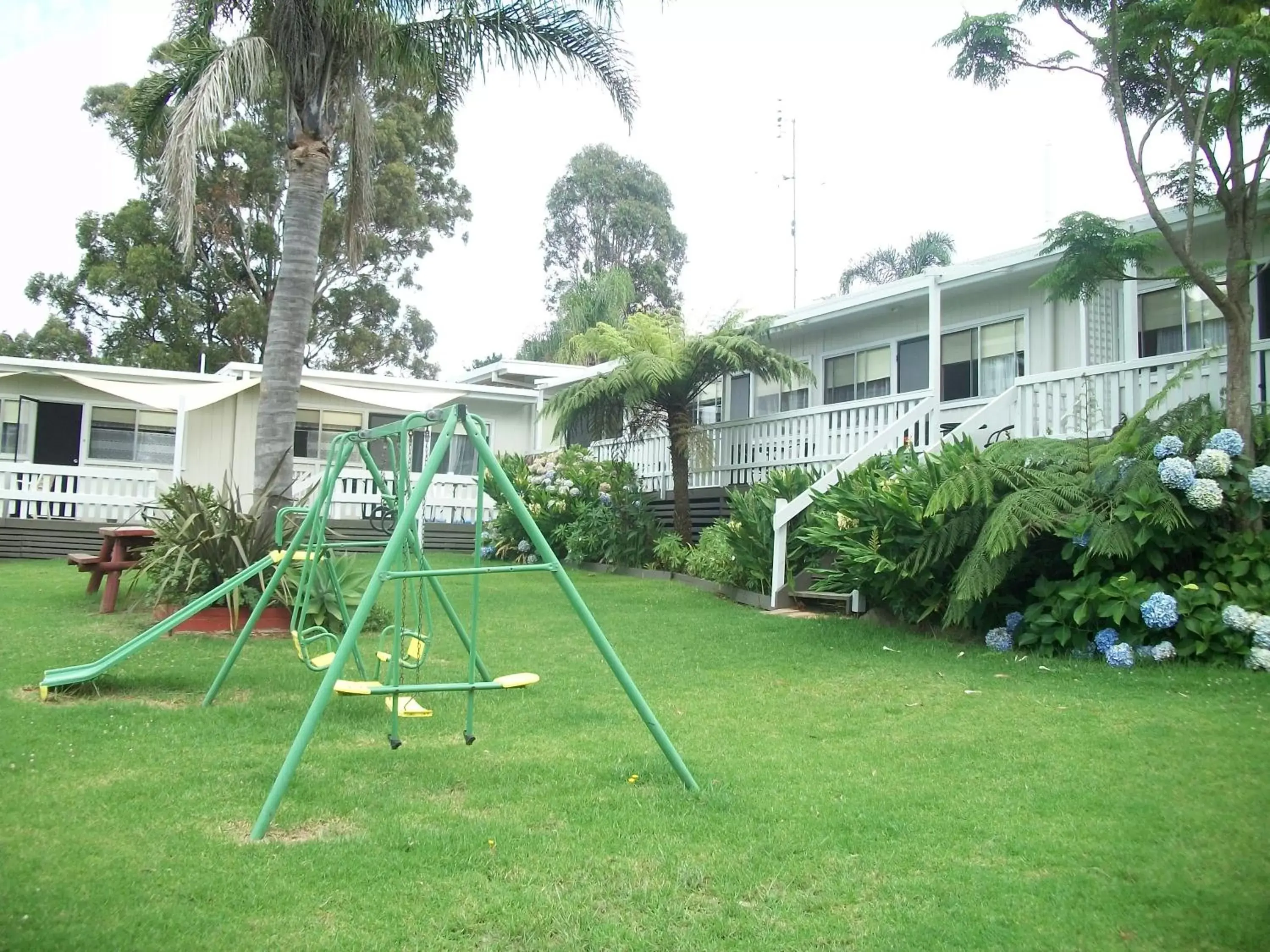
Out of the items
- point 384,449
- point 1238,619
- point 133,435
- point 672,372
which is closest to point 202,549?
point 672,372

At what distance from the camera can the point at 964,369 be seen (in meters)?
14.7

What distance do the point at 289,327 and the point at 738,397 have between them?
9.58 meters

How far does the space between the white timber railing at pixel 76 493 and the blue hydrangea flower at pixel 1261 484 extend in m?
15.6

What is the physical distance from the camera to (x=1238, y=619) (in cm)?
691

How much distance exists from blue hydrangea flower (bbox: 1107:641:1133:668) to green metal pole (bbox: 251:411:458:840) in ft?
16.5

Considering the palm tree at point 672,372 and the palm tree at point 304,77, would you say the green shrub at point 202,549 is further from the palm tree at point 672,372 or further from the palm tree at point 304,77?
the palm tree at point 672,372

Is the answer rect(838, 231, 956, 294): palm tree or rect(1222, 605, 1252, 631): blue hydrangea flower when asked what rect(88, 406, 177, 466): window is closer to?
rect(1222, 605, 1252, 631): blue hydrangea flower

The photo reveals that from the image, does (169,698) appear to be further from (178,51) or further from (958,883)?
(178,51)

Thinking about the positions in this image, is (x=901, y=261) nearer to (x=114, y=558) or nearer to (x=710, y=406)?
(x=710, y=406)

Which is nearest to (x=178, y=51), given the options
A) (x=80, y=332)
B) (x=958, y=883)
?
(x=958, y=883)

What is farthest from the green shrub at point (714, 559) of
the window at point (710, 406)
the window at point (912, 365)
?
the window at point (710, 406)

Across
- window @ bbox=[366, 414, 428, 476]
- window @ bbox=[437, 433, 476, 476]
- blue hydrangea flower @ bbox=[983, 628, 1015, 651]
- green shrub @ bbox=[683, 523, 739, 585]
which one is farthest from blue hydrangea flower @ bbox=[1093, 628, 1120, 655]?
window @ bbox=[437, 433, 476, 476]

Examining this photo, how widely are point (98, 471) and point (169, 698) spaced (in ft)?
41.7

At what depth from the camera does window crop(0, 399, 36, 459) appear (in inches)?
786
